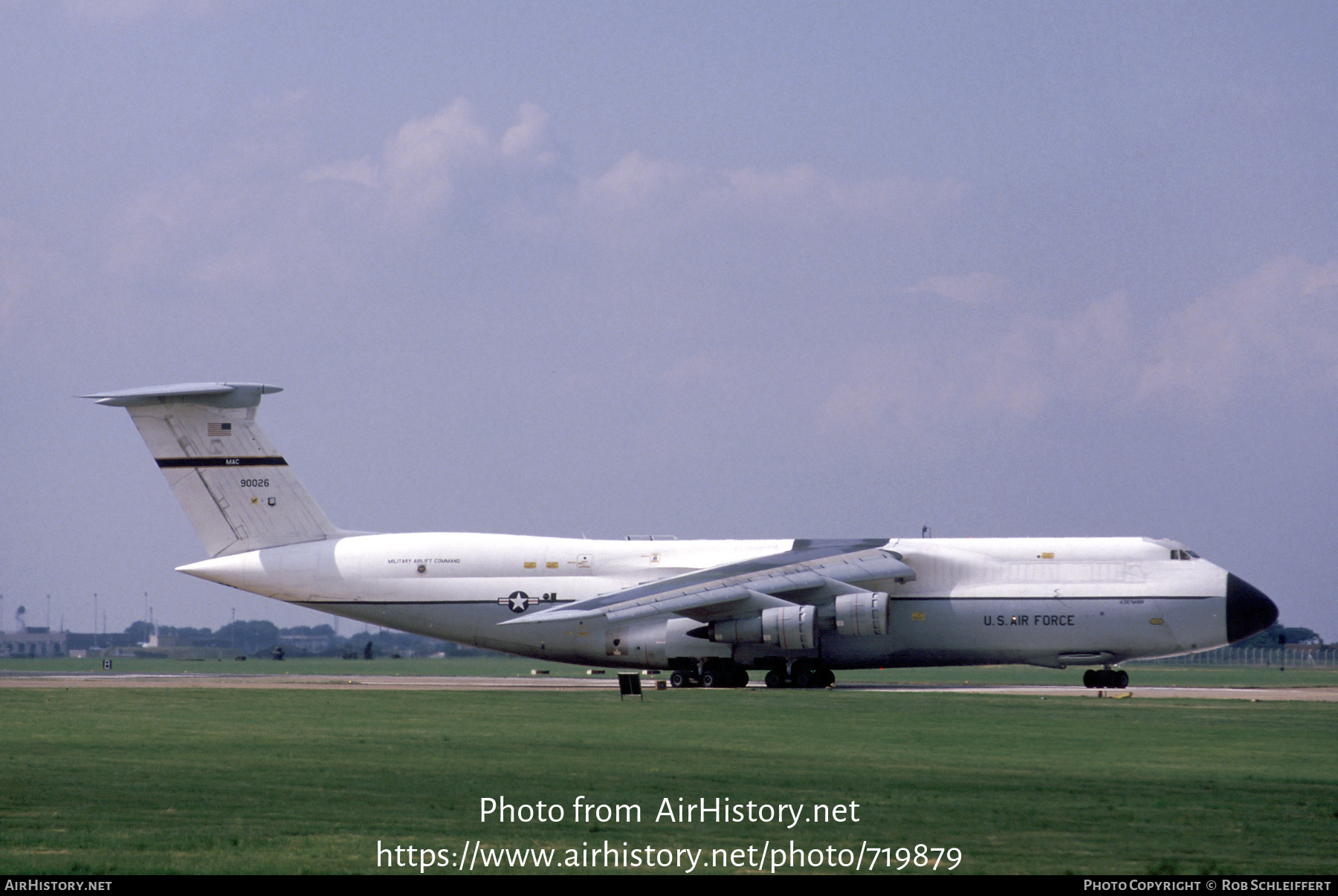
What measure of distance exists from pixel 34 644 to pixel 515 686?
312 feet

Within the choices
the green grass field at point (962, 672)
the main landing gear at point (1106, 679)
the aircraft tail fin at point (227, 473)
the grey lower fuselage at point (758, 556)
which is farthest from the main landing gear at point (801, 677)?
the aircraft tail fin at point (227, 473)

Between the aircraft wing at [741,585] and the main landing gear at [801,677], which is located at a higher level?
the aircraft wing at [741,585]

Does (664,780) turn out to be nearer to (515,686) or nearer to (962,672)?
(515,686)

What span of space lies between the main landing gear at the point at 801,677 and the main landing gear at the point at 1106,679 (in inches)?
292

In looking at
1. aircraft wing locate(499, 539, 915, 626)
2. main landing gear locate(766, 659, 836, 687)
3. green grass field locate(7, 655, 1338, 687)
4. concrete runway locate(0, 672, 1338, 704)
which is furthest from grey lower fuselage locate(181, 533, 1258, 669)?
green grass field locate(7, 655, 1338, 687)

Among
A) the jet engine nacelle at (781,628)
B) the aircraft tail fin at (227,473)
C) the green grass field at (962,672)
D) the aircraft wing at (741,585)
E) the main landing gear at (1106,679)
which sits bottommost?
the green grass field at (962,672)

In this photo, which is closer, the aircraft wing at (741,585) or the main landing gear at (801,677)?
the aircraft wing at (741,585)

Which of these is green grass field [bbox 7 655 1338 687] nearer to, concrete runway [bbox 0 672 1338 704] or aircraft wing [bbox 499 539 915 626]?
concrete runway [bbox 0 672 1338 704]

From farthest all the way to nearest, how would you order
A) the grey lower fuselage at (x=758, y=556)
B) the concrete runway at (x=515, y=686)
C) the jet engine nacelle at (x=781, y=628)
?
the grey lower fuselage at (x=758, y=556), the jet engine nacelle at (x=781, y=628), the concrete runway at (x=515, y=686)

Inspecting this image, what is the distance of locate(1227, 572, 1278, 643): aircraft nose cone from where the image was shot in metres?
43.5

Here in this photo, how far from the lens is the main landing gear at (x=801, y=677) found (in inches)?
1751

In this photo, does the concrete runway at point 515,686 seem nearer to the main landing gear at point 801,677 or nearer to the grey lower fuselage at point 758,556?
the main landing gear at point 801,677

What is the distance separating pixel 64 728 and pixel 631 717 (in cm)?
1046
